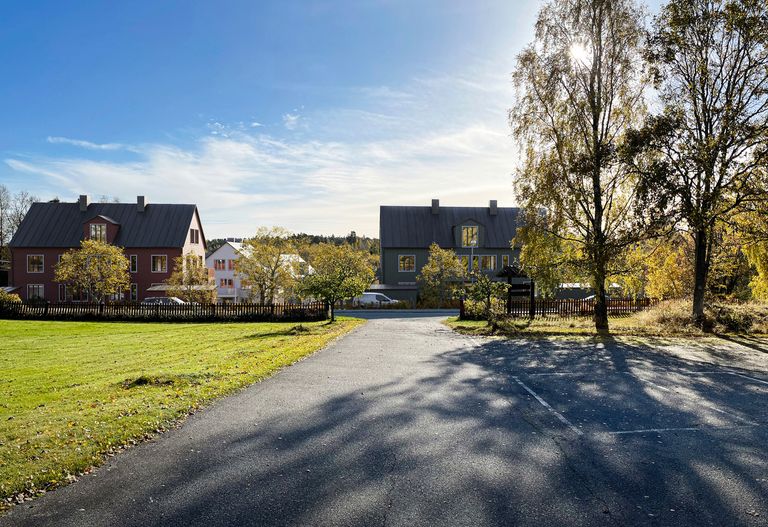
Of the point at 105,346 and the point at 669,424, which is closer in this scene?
the point at 669,424

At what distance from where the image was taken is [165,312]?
30188 millimetres

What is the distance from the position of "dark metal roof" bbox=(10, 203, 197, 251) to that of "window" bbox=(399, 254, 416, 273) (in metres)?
22.8

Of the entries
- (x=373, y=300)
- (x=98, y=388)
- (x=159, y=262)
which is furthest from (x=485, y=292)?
(x=159, y=262)

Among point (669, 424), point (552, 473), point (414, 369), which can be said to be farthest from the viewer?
point (414, 369)

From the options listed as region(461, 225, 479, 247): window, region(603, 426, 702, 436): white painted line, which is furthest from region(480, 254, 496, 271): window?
region(603, 426, 702, 436): white painted line

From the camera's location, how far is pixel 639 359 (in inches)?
536

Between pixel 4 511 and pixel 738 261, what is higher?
pixel 738 261

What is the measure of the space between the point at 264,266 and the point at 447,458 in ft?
113

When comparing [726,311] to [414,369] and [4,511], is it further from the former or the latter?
[4,511]

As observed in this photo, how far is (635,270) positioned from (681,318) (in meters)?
3.29

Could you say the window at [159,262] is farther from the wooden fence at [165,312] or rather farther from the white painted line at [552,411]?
the white painted line at [552,411]

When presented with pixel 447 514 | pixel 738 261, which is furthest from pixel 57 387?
pixel 738 261

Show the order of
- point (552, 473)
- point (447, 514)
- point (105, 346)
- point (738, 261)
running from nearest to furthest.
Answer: point (447, 514) < point (552, 473) < point (105, 346) < point (738, 261)

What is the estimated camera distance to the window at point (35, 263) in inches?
1892
